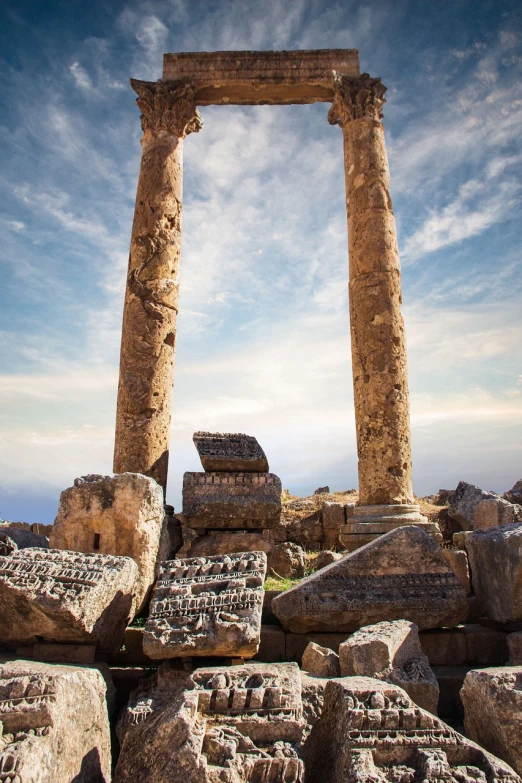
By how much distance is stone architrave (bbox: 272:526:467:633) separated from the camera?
15.2ft

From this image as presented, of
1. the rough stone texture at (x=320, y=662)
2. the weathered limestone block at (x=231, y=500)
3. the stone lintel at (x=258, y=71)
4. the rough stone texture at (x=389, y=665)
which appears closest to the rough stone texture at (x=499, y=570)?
the rough stone texture at (x=389, y=665)

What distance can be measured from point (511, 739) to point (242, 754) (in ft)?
4.55

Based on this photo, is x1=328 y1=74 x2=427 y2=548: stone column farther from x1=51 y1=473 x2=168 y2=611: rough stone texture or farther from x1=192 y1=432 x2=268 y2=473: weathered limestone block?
A: x1=51 y1=473 x2=168 y2=611: rough stone texture

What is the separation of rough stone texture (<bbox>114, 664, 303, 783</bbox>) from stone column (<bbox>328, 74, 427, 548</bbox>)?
231 inches

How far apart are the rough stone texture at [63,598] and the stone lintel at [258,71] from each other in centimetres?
1024

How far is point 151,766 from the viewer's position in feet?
8.62

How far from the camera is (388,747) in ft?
8.82

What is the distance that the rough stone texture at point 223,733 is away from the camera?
2.59m

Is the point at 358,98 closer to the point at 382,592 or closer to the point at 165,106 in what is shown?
the point at 165,106

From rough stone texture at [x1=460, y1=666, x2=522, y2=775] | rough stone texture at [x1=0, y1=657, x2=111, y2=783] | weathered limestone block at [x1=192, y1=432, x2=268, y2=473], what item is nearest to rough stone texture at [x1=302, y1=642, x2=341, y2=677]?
rough stone texture at [x1=460, y1=666, x2=522, y2=775]

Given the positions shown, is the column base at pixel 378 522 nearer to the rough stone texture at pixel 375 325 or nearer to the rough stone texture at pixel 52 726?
the rough stone texture at pixel 375 325

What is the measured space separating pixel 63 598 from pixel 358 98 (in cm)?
1069

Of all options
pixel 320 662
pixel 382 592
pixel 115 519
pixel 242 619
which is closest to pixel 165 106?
pixel 115 519

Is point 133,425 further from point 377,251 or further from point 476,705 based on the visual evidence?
point 476,705
